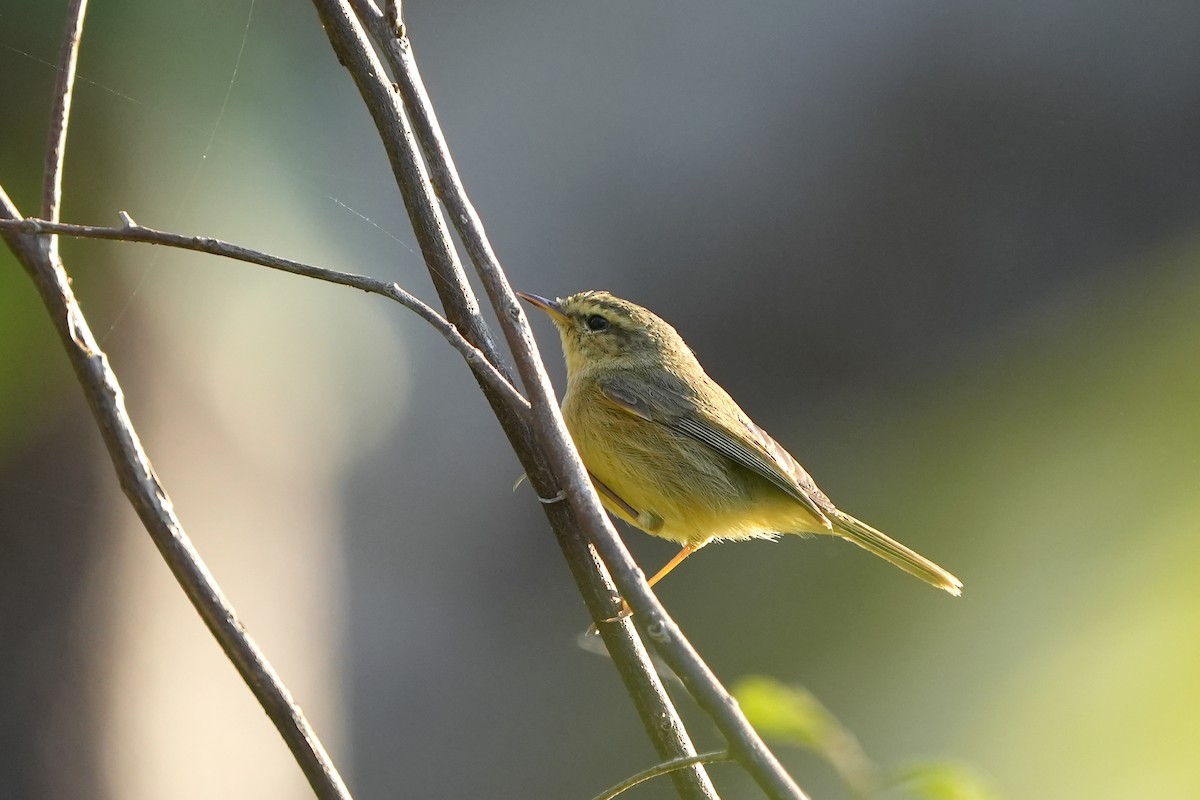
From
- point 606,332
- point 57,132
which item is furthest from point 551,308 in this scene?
point 57,132

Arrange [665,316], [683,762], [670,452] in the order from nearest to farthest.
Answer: [683,762] → [670,452] → [665,316]

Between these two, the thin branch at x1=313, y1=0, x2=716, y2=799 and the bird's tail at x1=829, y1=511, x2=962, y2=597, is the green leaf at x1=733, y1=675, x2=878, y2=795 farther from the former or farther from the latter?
the bird's tail at x1=829, y1=511, x2=962, y2=597

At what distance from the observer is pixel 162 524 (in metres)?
1.20

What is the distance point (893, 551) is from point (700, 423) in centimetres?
60

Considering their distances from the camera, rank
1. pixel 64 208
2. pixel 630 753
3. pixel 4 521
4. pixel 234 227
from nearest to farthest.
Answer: pixel 4 521
pixel 64 208
pixel 234 227
pixel 630 753

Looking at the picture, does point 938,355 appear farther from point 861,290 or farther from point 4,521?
point 4,521

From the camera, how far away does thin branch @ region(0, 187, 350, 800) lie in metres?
1.15

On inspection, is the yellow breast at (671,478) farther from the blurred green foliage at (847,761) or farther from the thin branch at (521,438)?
the blurred green foliage at (847,761)

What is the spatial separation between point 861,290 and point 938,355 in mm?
520

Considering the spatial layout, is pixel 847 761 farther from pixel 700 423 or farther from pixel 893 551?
pixel 700 423

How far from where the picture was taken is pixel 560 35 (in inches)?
215

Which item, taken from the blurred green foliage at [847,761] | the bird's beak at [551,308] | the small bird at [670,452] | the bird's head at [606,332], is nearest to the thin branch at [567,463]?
the blurred green foliage at [847,761]

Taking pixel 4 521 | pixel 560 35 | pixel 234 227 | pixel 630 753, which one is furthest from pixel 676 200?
pixel 4 521

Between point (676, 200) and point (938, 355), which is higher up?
point (676, 200)
